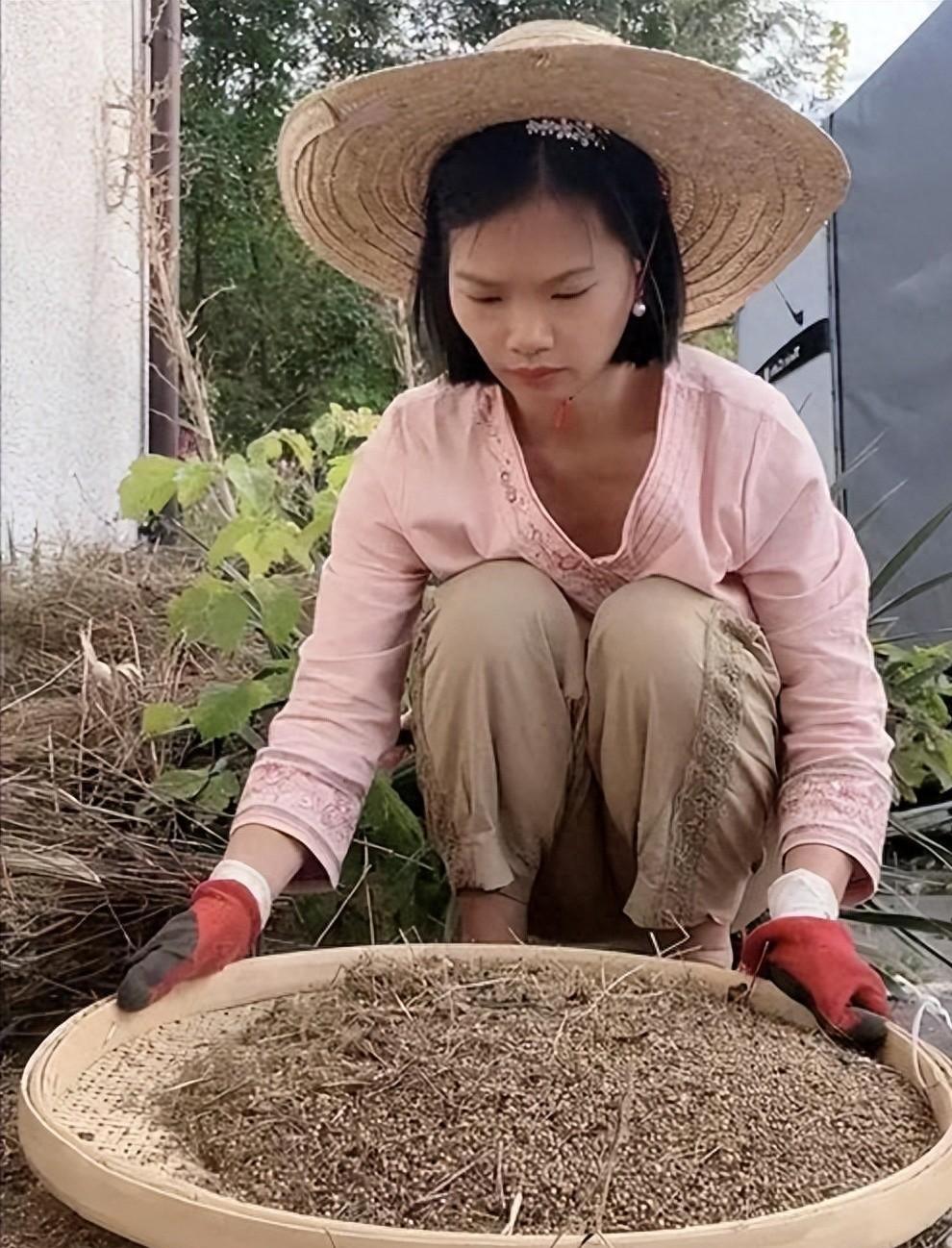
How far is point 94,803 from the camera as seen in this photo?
1.16 metres

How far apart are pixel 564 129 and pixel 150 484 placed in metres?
0.44

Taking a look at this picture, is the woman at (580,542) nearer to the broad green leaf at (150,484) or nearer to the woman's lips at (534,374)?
the woman's lips at (534,374)

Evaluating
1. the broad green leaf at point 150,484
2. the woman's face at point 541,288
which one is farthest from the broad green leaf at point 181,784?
the woman's face at point 541,288

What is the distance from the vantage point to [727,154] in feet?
3.22

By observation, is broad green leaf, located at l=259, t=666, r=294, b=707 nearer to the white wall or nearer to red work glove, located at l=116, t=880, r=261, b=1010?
the white wall

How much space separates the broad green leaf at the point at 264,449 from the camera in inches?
42.8

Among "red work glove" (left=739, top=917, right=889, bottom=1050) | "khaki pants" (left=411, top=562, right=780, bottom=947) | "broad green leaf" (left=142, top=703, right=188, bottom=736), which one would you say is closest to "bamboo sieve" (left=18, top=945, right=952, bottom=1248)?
"red work glove" (left=739, top=917, right=889, bottom=1050)

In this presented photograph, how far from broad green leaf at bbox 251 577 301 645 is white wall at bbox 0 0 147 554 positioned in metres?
0.21

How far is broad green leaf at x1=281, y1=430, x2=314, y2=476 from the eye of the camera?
3.62 feet

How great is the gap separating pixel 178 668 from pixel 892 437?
839 millimetres

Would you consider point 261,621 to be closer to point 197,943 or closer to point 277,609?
point 277,609

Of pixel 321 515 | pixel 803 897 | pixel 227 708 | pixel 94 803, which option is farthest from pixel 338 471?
pixel 803 897

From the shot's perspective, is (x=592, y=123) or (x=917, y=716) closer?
(x=592, y=123)

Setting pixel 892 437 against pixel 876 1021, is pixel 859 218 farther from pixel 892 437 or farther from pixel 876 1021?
pixel 876 1021
